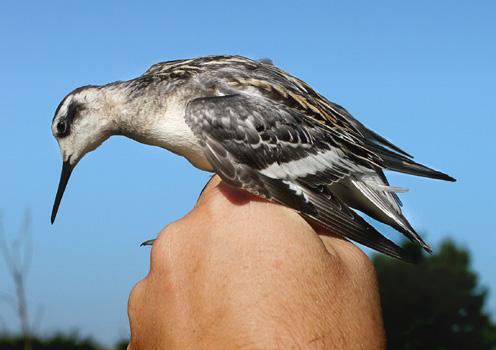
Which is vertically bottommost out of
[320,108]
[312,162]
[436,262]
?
[436,262]

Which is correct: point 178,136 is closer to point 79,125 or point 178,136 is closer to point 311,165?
point 311,165

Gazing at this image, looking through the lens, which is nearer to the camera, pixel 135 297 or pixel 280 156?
pixel 135 297

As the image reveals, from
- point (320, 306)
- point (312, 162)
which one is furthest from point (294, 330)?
point (312, 162)

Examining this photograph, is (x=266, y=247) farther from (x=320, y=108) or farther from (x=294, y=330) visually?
→ (x=320, y=108)

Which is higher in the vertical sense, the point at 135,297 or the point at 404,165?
the point at 404,165

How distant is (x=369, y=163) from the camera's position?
7746 millimetres

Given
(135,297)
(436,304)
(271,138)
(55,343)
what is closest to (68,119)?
(271,138)

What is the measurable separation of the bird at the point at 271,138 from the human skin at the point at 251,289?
1.46 meters

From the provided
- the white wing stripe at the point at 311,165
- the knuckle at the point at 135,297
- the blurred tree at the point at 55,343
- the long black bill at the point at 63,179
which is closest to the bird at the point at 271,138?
the white wing stripe at the point at 311,165

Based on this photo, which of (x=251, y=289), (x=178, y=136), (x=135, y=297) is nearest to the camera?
(x=251, y=289)

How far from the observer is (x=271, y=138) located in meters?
7.27

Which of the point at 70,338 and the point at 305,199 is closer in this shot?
the point at 305,199

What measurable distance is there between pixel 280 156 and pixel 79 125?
324 cm

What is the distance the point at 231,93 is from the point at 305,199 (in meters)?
1.32
